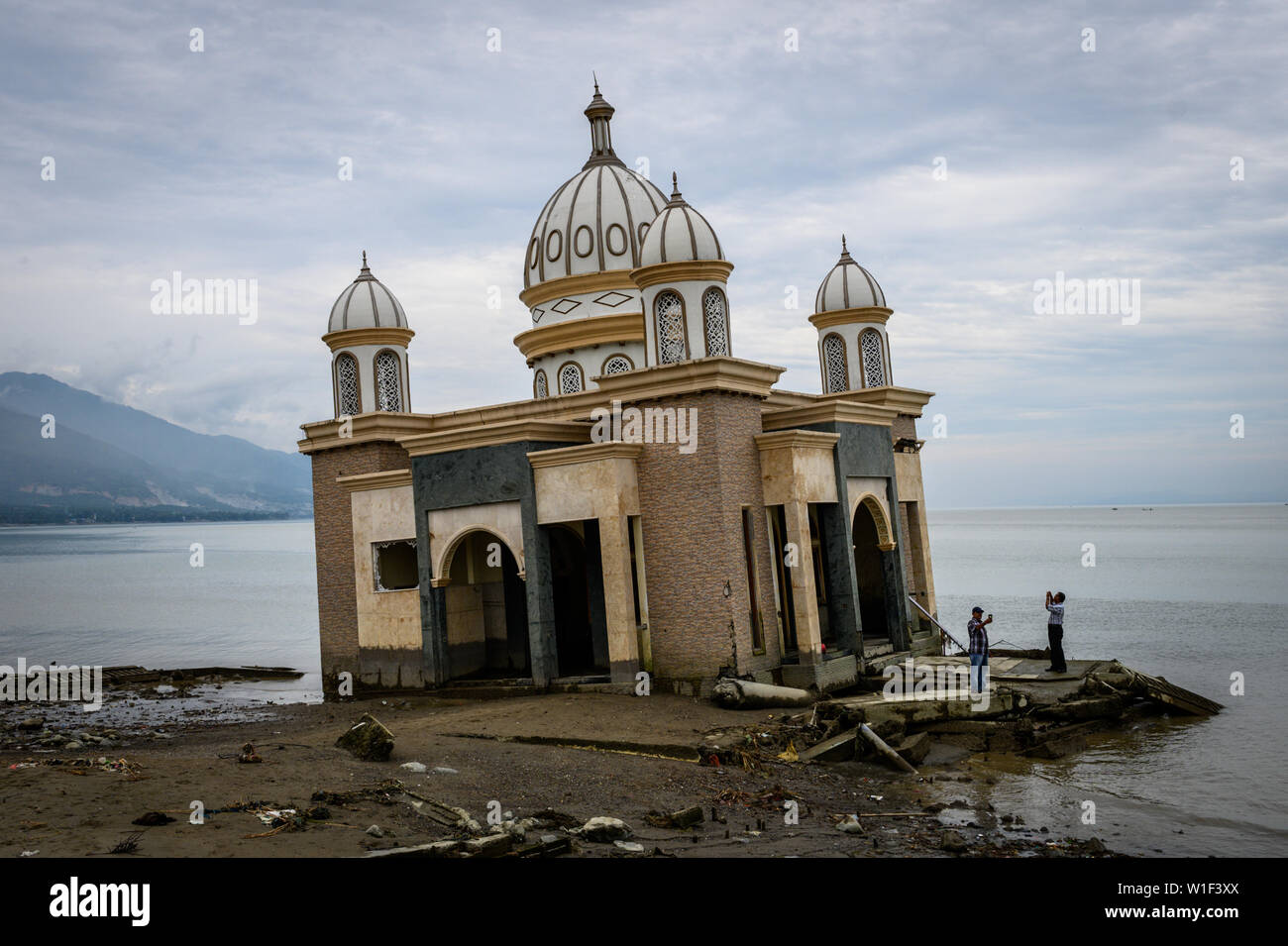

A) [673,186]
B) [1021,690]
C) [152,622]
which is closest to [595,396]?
[673,186]

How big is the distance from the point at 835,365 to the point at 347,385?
12237mm

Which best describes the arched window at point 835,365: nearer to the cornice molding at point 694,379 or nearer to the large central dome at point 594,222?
the large central dome at point 594,222

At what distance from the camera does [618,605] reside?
20172mm

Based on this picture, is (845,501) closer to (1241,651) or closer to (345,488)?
(345,488)

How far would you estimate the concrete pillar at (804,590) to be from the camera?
20469 mm

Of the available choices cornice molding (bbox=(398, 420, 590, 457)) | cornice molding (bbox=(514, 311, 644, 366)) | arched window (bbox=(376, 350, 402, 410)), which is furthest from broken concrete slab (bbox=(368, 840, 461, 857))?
arched window (bbox=(376, 350, 402, 410))

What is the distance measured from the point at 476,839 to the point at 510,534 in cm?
1116

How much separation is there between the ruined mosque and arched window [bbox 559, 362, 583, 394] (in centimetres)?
6

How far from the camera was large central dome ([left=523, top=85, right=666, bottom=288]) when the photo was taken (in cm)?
2658

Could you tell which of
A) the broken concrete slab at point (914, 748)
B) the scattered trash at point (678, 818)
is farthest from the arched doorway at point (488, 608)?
the scattered trash at point (678, 818)

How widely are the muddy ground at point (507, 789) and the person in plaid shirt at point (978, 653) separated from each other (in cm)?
204

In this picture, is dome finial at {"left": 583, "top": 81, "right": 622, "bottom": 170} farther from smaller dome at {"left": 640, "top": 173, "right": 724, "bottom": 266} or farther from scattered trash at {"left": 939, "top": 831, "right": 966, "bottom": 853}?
scattered trash at {"left": 939, "top": 831, "right": 966, "bottom": 853}

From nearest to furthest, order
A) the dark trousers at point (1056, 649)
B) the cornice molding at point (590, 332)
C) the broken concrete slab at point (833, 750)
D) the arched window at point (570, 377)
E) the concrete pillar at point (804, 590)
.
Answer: the broken concrete slab at point (833, 750) < the concrete pillar at point (804, 590) < the dark trousers at point (1056, 649) < the cornice molding at point (590, 332) < the arched window at point (570, 377)

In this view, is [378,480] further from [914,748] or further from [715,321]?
[914,748]
